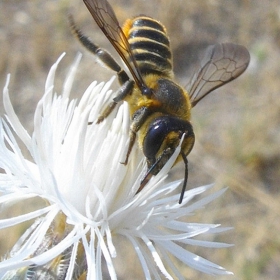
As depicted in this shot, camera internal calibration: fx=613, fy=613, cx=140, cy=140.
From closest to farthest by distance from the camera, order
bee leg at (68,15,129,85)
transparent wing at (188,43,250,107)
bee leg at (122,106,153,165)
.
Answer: bee leg at (122,106,153,165) < bee leg at (68,15,129,85) < transparent wing at (188,43,250,107)

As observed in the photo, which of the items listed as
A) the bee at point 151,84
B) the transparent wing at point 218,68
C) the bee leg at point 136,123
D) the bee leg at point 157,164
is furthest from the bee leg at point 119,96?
the transparent wing at point 218,68

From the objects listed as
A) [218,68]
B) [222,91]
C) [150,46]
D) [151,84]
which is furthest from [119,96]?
[222,91]

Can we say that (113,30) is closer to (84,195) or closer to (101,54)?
(101,54)

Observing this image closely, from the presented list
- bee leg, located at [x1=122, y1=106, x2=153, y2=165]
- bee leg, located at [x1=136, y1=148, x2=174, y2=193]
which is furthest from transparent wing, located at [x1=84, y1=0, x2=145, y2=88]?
bee leg, located at [x1=136, y1=148, x2=174, y2=193]

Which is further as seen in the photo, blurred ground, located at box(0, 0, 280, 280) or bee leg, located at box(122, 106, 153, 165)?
blurred ground, located at box(0, 0, 280, 280)

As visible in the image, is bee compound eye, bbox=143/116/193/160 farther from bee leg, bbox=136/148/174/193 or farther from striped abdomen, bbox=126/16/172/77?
striped abdomen, bbox=126/16/172/77

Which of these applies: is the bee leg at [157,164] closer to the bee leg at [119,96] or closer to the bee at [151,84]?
the bee at [151,84]

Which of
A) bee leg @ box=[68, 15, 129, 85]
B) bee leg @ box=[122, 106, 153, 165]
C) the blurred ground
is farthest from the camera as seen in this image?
the blurred ground
